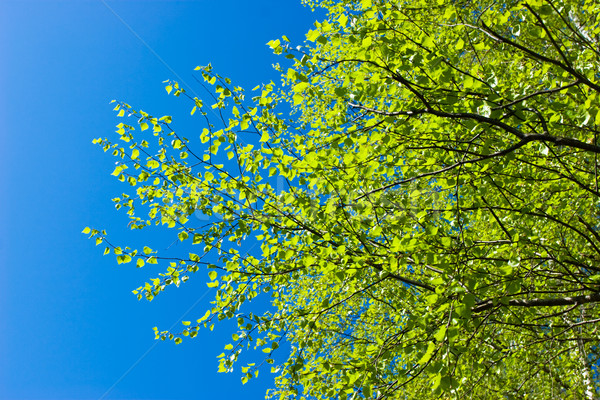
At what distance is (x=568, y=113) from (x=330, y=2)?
970 cm

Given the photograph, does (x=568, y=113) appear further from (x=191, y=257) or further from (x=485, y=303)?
(x=191, y=257)

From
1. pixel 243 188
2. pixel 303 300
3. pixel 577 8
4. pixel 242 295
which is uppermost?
pixel 577 8

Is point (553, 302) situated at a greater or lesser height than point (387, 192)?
lesser

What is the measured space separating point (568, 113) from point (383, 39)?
1.82 m

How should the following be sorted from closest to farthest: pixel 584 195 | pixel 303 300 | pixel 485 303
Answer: pixel 485 303
pixel 584 195
pixel 303 300

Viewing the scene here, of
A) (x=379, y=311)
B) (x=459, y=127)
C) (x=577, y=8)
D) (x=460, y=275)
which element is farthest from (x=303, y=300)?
(x=577, y=8)

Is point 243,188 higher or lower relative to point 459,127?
lower

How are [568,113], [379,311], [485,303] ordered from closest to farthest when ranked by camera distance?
[568,113], [485,303], [379,311]

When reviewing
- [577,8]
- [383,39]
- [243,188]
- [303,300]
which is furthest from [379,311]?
[577,8]

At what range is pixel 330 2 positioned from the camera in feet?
39.9

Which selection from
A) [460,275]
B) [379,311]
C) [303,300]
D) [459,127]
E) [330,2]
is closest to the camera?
[460,275]

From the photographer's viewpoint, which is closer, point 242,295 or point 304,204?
point 304,204

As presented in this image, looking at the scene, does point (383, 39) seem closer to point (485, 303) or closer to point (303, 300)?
point (485, 303)

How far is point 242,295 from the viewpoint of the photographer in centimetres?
473
